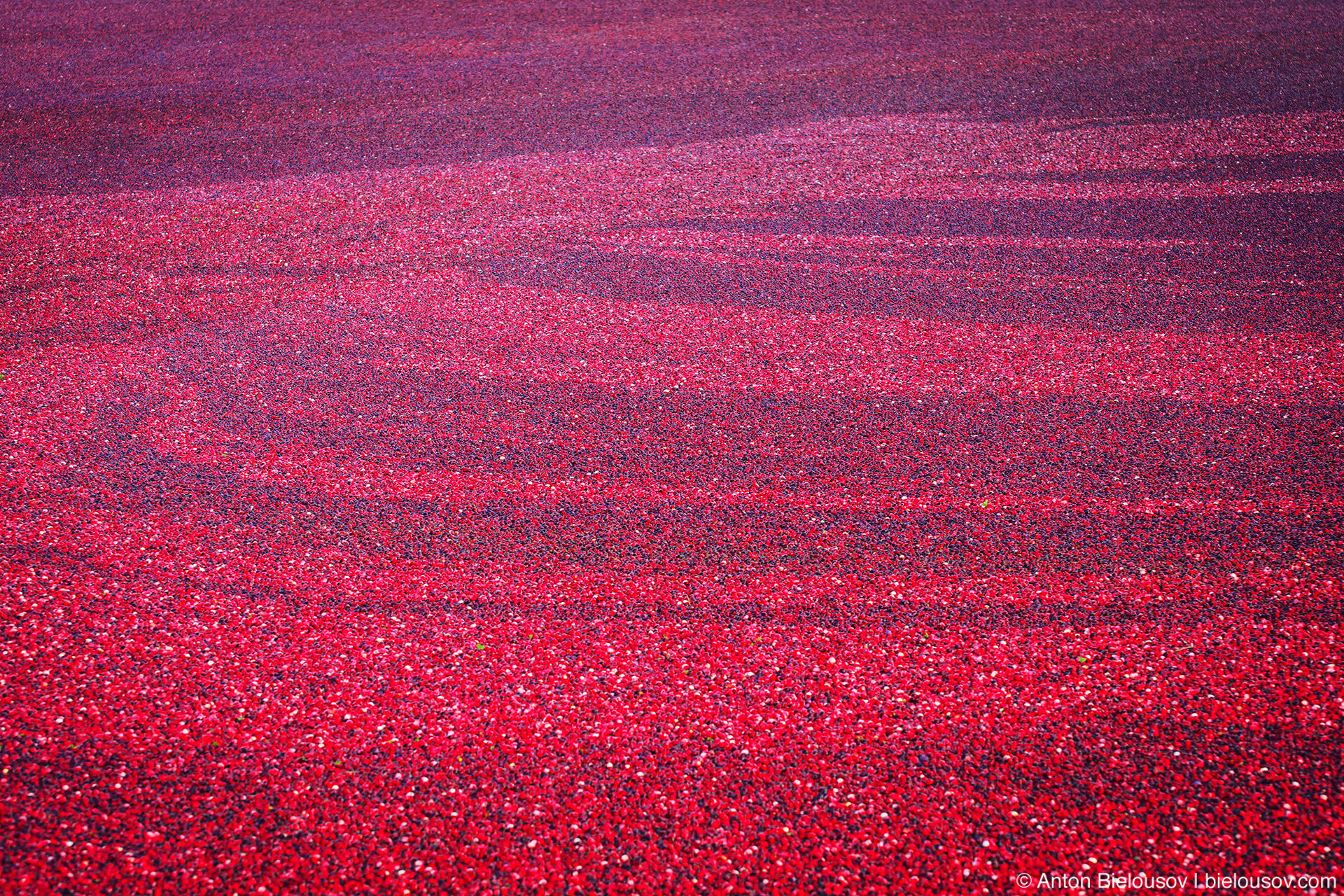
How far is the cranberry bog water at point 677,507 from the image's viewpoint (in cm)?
272

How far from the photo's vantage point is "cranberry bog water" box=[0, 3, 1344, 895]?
2.72m

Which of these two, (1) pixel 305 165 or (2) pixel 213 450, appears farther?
(1) pixel 305 165

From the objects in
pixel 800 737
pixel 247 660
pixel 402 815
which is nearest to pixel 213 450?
pixel 247 660

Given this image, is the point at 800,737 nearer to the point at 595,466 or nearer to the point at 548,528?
the point at 548,528

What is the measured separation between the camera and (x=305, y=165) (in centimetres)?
766

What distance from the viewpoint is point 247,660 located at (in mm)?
3250

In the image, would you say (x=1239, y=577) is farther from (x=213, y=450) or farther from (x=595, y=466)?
(x=213, y=450)

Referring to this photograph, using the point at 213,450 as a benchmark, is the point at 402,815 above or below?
below

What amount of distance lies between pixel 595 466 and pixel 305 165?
5087 mm

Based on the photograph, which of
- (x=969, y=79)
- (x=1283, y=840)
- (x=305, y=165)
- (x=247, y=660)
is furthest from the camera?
(x=969, y=79)

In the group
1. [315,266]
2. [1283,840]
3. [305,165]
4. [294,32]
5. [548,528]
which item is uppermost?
[294,32]

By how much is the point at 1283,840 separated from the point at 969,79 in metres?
8.48

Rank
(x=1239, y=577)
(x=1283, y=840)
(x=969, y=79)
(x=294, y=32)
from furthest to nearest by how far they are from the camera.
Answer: (x=294, y=32)
(x=969, y=79)
(x=1239, y=577)
(x=1283, y=840)

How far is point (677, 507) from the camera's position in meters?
3.99
